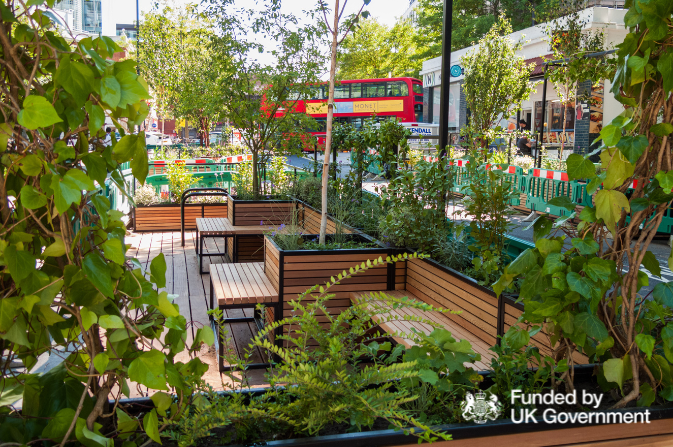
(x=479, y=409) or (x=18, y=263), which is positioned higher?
(x=18, y=263)

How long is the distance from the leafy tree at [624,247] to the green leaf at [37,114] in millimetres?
1384

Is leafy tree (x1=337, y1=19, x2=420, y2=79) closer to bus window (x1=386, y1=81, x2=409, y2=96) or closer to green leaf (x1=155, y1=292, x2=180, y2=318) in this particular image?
bus window (x1=386, y1=81, x2=409, y2=96)

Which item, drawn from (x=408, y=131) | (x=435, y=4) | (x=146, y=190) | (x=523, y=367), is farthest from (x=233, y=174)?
(x=435, y=4)

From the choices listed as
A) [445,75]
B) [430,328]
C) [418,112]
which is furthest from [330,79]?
[418,112]

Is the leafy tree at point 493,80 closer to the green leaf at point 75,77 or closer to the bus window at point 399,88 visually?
the bus window at point 399,88

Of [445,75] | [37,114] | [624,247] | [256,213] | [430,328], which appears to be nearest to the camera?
[37,114]

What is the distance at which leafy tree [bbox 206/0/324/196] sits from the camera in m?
8.25

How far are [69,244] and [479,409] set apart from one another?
3.82 ft

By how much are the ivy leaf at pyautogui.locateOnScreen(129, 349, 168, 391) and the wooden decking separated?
0.88 m

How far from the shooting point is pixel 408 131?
6094mm

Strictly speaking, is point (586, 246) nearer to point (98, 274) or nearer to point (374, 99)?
point (98, 274)

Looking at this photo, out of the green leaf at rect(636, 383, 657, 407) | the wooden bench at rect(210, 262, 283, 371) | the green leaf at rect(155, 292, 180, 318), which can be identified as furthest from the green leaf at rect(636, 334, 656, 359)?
the wooden bench at rect(210, 262, 283, 371)

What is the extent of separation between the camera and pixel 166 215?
30.5 feet

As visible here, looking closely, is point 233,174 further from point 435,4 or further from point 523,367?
point 435,4
